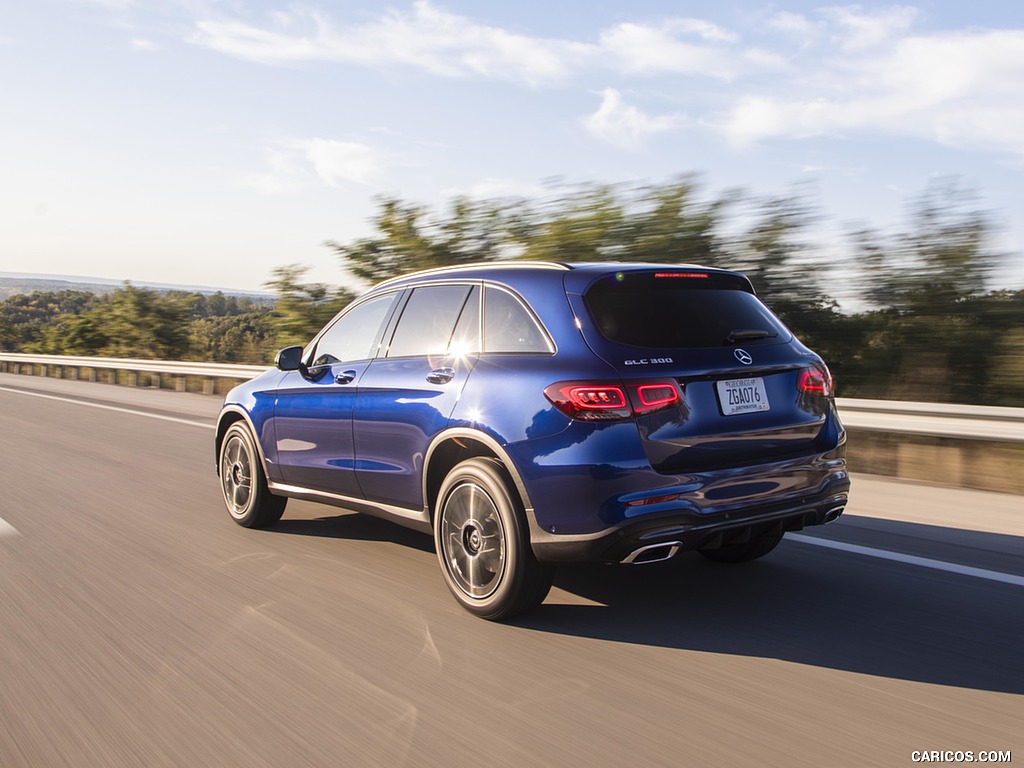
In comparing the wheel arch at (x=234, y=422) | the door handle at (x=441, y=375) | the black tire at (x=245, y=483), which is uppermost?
the door handle at (x=441, y=375)

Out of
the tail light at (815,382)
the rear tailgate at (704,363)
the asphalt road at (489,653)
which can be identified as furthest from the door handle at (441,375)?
the tail light at (815,382)

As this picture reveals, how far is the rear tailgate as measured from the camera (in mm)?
4242

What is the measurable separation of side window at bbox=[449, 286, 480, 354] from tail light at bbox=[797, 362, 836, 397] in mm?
1591

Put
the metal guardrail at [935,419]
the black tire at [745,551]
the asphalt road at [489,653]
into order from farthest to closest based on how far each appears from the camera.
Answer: the metal guardrail at [935,419] → the black tire at [745,551] → the asphalt road at [489,653]

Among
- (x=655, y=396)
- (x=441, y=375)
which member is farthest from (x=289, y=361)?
(x=655, y=396)

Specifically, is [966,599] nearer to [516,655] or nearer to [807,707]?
[807,707]

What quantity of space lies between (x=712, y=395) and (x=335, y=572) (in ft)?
8.15

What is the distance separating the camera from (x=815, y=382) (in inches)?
189

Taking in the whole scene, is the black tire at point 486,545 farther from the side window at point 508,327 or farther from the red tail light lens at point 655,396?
the red tail light lens at point 655,396

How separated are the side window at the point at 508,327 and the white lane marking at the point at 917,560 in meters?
2.57

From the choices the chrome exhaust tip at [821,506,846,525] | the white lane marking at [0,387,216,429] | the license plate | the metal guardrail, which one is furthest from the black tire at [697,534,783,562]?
the white lane marking at [0,387,216,429]

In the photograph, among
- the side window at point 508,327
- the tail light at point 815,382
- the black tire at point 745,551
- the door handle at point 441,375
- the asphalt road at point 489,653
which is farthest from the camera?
the black tire at point 745,551

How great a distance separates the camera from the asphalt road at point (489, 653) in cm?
329

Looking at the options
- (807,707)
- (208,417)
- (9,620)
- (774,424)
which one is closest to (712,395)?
(774,424)
